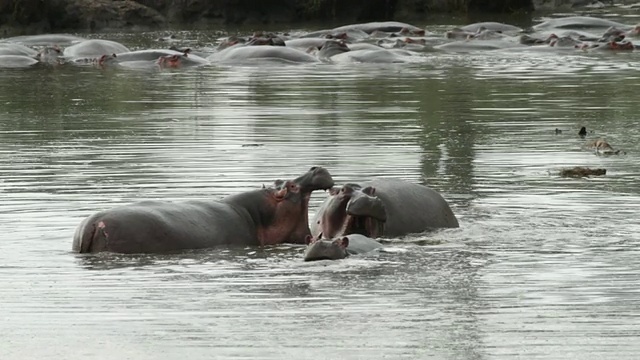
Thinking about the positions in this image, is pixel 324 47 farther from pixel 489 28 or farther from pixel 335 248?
pixel 335 248

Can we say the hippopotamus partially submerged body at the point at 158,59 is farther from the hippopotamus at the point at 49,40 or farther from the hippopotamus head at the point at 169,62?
the hippopotamus at the point at 49,40

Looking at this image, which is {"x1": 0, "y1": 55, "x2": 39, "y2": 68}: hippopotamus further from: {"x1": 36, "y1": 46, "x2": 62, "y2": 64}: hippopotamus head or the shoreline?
the shoreline

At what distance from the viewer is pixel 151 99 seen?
1460cm

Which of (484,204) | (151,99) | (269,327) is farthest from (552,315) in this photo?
(151,99)

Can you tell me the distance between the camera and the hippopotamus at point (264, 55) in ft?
64.1

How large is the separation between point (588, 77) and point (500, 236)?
32.2 ft

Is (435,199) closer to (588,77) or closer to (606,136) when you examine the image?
(606,136)

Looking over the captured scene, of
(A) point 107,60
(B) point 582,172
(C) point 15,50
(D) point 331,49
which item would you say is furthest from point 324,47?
(B) point 582,172

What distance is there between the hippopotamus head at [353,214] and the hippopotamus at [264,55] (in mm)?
12409

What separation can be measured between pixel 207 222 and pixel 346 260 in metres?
0.83

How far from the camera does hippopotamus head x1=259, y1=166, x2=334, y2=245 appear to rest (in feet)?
23.2

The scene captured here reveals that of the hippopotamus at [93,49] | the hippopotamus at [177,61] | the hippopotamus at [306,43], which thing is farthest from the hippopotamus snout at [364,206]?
the hippopotamus at [306,43]

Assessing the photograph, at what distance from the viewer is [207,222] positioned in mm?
6848

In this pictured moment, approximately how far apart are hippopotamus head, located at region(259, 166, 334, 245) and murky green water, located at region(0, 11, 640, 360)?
0.79 feet
